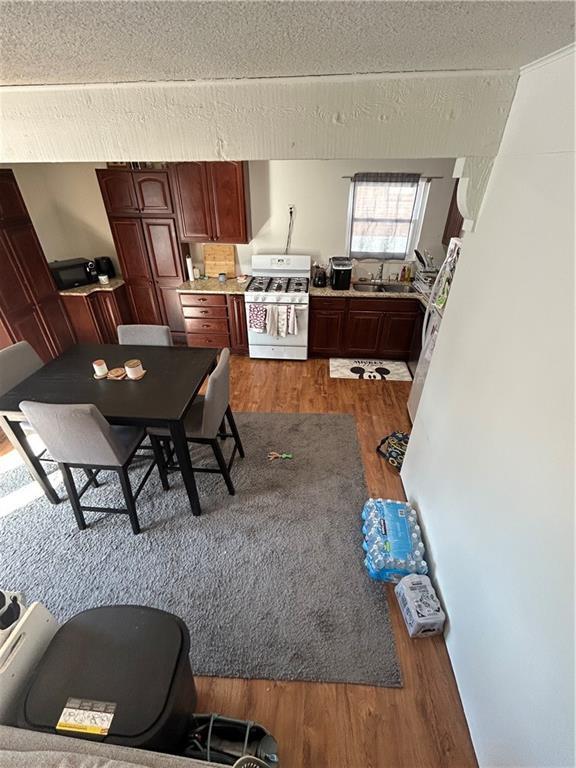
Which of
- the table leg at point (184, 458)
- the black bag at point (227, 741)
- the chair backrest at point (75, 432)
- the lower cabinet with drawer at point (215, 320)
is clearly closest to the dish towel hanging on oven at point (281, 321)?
the lower cabinet with drawer at point (215, 320)

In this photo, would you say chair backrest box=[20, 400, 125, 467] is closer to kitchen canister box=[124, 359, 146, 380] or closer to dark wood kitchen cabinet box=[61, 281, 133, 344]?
kitchen canister box=[124, 359, 146, 380]

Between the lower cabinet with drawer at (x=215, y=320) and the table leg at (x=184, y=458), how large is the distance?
2.14 meters

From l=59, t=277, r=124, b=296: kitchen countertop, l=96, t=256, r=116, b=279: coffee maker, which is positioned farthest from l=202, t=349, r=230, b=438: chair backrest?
l=96, t=256, r=116, b=279: coffee maker

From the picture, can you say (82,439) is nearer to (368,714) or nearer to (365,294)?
(368,714)

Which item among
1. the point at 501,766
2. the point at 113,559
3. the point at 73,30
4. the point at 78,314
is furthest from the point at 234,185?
the point at 501,766

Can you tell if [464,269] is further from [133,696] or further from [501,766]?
[133,696]

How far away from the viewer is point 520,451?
41.3 inches

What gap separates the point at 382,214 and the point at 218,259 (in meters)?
1.98

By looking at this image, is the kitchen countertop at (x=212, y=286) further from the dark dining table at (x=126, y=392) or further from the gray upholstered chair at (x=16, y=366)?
the gray upholstered chair at (x=16, y=366)

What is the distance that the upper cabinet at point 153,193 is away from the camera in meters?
3.21

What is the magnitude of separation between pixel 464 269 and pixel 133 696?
208 centimetres

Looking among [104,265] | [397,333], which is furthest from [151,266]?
[397,333]

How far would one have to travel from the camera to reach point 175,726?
38.9 inches

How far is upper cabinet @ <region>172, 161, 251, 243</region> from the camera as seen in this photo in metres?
3.16
